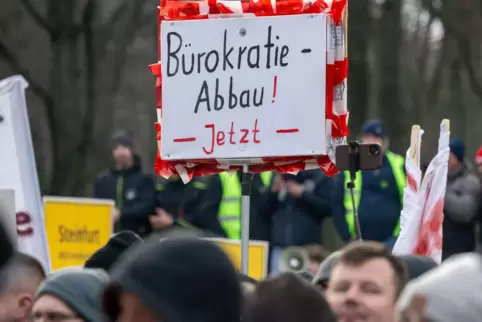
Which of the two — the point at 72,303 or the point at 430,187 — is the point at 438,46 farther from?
the point at 72,303

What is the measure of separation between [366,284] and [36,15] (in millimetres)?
17072

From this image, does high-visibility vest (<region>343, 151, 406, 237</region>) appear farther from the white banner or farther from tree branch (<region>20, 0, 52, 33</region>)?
tree branch (<region>20, 0, 52, 33</region>)

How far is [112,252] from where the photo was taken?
23.6 ft

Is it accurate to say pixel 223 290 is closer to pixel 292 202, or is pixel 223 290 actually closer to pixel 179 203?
pixel 292 202

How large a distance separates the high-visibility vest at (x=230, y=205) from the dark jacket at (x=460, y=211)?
6.27 feet

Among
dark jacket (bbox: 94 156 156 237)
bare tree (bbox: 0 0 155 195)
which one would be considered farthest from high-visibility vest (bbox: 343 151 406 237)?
bare tree (bbox: 0 0 155 195)

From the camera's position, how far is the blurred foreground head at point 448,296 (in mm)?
3936

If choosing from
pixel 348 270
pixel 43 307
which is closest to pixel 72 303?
pixel 43 307

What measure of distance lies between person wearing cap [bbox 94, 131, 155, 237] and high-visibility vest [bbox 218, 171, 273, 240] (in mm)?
534

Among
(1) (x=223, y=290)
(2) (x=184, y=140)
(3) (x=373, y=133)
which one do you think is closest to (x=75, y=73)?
(3) (x=373, y=133)

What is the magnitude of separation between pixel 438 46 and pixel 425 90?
860mm

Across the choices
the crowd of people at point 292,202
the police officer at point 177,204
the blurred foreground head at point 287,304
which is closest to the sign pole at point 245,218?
the blurred foreground head at point 287,304

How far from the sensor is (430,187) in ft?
26.2

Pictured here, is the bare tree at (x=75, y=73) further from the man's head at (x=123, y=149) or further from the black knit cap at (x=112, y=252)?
the black knit cap at (x=112, y=252)
